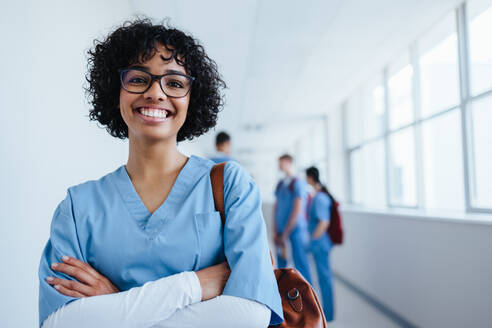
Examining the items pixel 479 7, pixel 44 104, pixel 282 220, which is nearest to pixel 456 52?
pixel 479 7

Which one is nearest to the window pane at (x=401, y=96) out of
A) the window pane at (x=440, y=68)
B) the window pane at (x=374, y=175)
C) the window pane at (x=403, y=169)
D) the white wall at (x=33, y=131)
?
the window pane at (x=403, y=169)

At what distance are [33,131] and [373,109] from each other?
468 centimetres

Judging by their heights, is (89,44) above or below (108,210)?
above

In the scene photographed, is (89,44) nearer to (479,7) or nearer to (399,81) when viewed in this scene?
(479,7)

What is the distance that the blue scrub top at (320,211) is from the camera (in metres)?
3.30

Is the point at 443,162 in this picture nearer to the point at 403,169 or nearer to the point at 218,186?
the point at 403,169

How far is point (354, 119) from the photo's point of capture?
20.1 ft

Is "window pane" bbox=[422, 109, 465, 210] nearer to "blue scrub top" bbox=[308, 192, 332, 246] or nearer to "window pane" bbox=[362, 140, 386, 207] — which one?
"blue scrub top" bbox=[308, 192, 332, 246]

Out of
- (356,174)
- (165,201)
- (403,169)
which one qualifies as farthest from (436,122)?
(165,201)

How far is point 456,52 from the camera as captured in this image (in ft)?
10.1

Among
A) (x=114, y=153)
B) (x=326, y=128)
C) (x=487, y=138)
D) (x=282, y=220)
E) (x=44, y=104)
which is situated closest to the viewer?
(x=44, y=104)

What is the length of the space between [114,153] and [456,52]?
2730 mm

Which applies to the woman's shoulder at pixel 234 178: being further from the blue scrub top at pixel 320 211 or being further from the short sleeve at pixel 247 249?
the blue scrub top at pixel 320 211

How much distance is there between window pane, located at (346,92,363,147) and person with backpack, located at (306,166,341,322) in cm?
274
